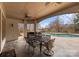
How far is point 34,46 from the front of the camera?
5758 millimetres

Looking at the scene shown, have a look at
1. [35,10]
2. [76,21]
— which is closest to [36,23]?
[35,10]

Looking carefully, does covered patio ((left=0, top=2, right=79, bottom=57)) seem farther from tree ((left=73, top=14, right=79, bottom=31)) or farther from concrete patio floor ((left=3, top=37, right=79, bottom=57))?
tree ((left=73, top=14, right=79, bottom=31))

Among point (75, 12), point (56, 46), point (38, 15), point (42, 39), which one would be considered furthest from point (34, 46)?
point (75, 12)

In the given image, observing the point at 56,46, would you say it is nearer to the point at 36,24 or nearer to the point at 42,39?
the point at 42,39

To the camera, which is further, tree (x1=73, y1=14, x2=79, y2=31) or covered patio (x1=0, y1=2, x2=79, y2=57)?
tree (x1=73, y1=14, x2=79, y2=31)

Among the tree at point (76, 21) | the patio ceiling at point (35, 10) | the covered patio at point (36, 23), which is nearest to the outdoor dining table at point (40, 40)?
the covered patio at point (36, 23)

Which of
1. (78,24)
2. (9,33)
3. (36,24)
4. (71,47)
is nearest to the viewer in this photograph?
(36,24)

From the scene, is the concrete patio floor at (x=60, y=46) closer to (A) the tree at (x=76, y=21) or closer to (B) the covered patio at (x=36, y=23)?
(B) the covered patio at (x=36, y=23)

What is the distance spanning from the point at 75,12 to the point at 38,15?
1569mm

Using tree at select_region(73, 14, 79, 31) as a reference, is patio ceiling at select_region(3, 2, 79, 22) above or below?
above

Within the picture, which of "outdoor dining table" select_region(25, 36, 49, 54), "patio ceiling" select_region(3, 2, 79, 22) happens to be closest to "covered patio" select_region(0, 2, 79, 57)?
"patio ceiling" select_region(3, 2, 79, 22)

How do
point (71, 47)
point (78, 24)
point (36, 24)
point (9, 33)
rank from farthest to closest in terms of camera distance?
point (9, 33)
point (71, 47)
point (78, 24)
point (36, 24)

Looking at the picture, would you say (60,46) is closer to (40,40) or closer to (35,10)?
(40,40)

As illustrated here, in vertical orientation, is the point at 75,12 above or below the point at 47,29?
above
